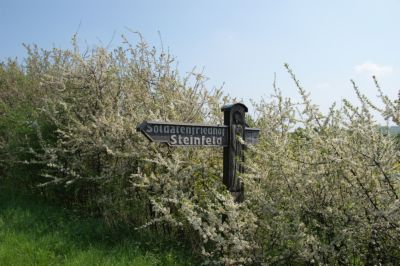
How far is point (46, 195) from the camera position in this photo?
26.0 ft

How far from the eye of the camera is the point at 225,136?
4957 mm

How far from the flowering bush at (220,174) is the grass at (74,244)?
0.27 m

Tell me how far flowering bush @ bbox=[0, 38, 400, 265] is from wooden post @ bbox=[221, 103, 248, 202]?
0.49 feet

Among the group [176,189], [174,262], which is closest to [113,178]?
[176,189]

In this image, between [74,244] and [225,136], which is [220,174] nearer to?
[225,136]

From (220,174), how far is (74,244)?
2002 mm

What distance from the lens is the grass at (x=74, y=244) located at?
4.68 m

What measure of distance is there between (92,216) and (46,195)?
1.56 m

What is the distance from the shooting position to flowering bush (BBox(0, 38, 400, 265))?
3.70m

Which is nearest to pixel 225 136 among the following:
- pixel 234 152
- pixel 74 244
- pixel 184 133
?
pixel 234 152

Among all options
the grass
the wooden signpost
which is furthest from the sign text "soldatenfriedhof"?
the grass

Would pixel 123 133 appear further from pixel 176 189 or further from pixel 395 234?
pixel 395 234

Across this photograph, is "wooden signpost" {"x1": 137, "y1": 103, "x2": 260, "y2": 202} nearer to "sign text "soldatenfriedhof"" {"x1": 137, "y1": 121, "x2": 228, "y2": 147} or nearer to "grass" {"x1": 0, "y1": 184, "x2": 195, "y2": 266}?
"sign text "soldatenfriedhof"" {"x1": 137, "y1": 121, "x2": 228, "y2": 147}

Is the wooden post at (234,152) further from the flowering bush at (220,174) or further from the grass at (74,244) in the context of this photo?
the grass at (74,244)
